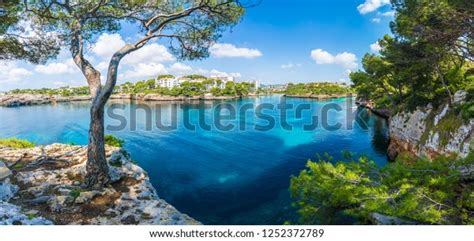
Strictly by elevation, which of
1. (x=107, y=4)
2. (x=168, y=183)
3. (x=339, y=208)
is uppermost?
(x=107, y=4)

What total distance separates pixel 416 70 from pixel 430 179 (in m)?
Answer: 10.1

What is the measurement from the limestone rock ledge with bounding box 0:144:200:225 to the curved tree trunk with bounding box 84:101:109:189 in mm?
223

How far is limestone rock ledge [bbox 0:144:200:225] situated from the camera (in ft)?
13.1

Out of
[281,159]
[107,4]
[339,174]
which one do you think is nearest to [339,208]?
[339,174]

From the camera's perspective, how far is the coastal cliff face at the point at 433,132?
7645 millimetres

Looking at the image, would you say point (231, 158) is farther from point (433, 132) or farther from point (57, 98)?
point (57, 98)

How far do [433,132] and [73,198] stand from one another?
10788 millimetres

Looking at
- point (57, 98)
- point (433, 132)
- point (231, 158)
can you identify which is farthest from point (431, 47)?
point (57, 98)

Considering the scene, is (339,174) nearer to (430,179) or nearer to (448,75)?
(430,179)

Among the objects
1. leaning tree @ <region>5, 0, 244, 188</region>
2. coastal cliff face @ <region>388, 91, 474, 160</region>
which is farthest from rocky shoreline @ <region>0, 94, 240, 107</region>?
leaning tree @ <region>5, 0, 244, 188</region>

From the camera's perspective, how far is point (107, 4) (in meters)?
5.68

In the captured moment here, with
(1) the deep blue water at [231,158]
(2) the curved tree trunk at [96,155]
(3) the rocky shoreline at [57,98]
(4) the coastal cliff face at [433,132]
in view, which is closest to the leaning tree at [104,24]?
(2) the curved tree trunk at [96,155]

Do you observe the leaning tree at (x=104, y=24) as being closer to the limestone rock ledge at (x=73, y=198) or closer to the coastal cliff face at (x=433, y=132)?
the limestone rock ledge at (x=73, y=198)

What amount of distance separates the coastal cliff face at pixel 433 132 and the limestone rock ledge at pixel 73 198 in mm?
6330
